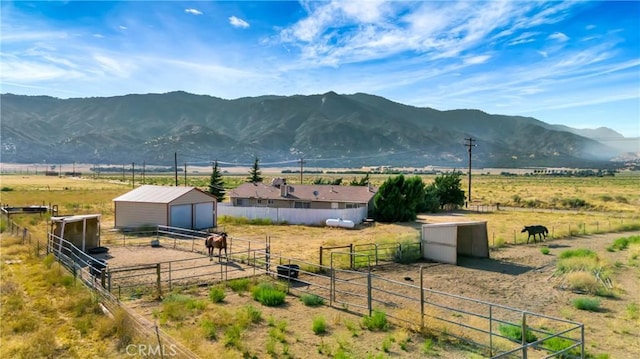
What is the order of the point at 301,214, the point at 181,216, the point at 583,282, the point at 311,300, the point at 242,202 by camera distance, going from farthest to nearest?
the point at 242,202 < the point at 301,214 < the point at 181,216 < the point at 583,282 < the point at 311,300

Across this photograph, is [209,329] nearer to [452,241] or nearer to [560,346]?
[560,346]

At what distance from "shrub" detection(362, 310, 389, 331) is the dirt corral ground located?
1.94 feet

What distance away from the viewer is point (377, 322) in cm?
1299

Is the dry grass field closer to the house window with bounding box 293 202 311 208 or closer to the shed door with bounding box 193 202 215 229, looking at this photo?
the shed door with bounding box 193 202 215 229

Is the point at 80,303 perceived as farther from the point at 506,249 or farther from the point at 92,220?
the point at 506,249

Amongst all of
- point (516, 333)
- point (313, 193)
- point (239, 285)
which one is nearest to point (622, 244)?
point (516, 333)

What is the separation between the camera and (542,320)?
14.2m

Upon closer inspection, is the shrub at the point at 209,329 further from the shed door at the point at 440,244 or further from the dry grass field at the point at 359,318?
the shed door at the point at 440,244

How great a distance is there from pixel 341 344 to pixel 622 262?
18.8 m

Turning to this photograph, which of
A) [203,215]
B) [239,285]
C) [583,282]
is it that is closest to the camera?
[239,285]

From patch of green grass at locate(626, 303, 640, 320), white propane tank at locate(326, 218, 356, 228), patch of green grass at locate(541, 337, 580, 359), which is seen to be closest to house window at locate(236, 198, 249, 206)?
white propane tank at locate(326, 218, 356, 228)

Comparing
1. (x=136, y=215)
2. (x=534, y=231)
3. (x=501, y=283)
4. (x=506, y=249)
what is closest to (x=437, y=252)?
(x=501, y=283)

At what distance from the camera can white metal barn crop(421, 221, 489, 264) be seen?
22969mm

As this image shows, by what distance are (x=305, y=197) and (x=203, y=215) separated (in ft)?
38.0
